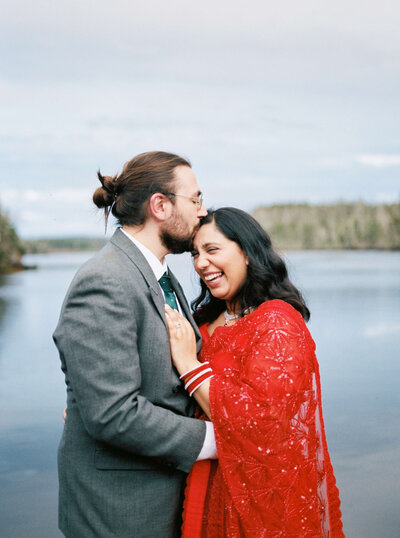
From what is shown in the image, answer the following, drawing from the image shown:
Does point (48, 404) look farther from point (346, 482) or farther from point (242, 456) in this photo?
point (242, 456)

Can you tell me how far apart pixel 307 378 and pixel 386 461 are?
121 inches

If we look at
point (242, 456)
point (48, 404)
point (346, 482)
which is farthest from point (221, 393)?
point (48, 404)

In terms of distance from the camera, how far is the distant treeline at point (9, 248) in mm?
21859

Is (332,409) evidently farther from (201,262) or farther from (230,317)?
(201,262)

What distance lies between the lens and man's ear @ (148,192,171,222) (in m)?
2.37

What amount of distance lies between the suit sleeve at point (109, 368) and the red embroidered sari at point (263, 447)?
0.90 feet

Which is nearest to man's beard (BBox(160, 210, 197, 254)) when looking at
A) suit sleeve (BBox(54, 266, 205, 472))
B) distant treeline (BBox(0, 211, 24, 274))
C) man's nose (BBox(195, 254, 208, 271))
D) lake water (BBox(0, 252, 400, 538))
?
man's nose (BBox(195, 254, 208, 271))

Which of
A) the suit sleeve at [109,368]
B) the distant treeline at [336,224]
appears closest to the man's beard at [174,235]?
the suit sleeve at [109,368]

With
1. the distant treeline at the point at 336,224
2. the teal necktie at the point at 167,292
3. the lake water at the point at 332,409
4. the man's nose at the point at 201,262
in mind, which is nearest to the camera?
the teal necktie at the point at 167,292

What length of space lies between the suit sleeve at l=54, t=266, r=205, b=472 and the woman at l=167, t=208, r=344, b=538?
0.81 ft

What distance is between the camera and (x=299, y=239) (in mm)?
33406

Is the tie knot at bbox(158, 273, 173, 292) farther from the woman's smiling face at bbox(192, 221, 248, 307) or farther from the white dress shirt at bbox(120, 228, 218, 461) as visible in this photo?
the woman's smiling face at bbox(192, 221, 248, 307)

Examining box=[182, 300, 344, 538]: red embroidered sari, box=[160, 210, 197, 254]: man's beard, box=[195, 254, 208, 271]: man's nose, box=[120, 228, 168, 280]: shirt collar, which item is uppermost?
box=[160, 210, 197, 254]: man's beard

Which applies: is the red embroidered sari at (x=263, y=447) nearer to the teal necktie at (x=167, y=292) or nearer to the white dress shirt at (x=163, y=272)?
the white dress shirt at (x=163, y=272)
